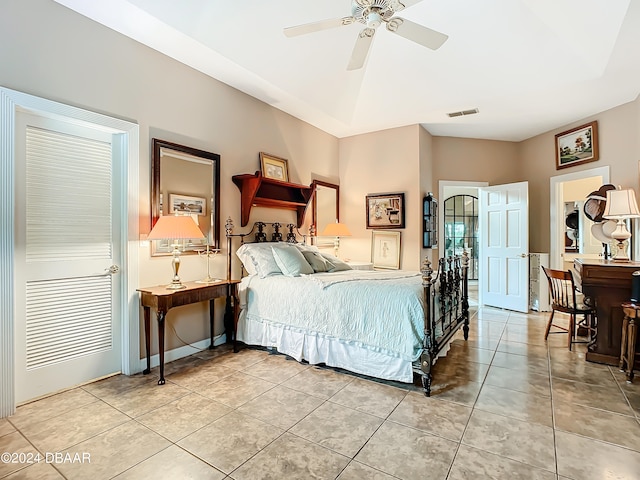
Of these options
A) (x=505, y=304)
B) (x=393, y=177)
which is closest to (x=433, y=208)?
(x=393, y=177)

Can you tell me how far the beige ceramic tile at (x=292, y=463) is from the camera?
1.70 meters

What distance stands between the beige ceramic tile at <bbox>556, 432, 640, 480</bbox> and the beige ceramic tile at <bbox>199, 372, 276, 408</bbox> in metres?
1.97

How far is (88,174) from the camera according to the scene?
279 centimetres

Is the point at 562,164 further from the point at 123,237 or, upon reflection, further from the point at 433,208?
the point at 123,237

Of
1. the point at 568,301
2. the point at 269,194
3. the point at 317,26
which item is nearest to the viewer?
the point at 317,26

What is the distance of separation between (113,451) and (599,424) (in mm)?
3000

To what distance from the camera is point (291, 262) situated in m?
3.64

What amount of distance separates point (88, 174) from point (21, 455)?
2010mm

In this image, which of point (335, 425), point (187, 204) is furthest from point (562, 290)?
point (187, 204)

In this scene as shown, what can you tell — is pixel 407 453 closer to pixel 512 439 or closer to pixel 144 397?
pixel 512 439

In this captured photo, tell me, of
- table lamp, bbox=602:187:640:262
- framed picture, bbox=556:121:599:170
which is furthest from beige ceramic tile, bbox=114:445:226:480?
framed picture, bbox=556:121:599:170

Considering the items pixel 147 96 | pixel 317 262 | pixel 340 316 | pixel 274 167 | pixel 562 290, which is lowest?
pixel 340 316

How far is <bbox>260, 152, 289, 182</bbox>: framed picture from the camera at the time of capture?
169 inches

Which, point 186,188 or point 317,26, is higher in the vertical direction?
point 317,26
